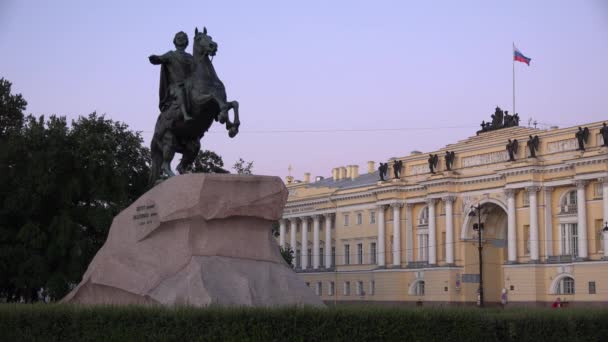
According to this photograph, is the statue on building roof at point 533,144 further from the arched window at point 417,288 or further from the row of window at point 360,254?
the row of window at point 360,254

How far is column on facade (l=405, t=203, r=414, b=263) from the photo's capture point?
250 feet

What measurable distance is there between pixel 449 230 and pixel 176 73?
191 ft

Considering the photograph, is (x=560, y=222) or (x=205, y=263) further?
(x=560, y=222)

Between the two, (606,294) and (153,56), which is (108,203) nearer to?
(153,56)

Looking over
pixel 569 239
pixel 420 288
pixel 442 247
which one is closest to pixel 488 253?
pixel 442 247

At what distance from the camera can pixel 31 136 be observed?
35.4 metres

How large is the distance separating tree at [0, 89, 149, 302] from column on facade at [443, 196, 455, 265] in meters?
39.2

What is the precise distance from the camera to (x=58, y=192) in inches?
1394

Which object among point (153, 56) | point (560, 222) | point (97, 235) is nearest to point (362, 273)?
point (560, 222)

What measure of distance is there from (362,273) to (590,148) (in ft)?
87.6

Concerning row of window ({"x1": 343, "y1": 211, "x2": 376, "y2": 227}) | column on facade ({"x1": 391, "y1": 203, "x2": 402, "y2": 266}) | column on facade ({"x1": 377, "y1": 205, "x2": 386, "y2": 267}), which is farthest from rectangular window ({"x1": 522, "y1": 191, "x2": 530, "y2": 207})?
row of window ({"x1": 343, "y1": 211, "x2": 376, "y2": 227})

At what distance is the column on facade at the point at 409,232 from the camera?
76.2 m

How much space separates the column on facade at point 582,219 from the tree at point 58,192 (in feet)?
114

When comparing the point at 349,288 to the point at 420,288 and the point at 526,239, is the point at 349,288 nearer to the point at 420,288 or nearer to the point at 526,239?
→ the point at 420,288
